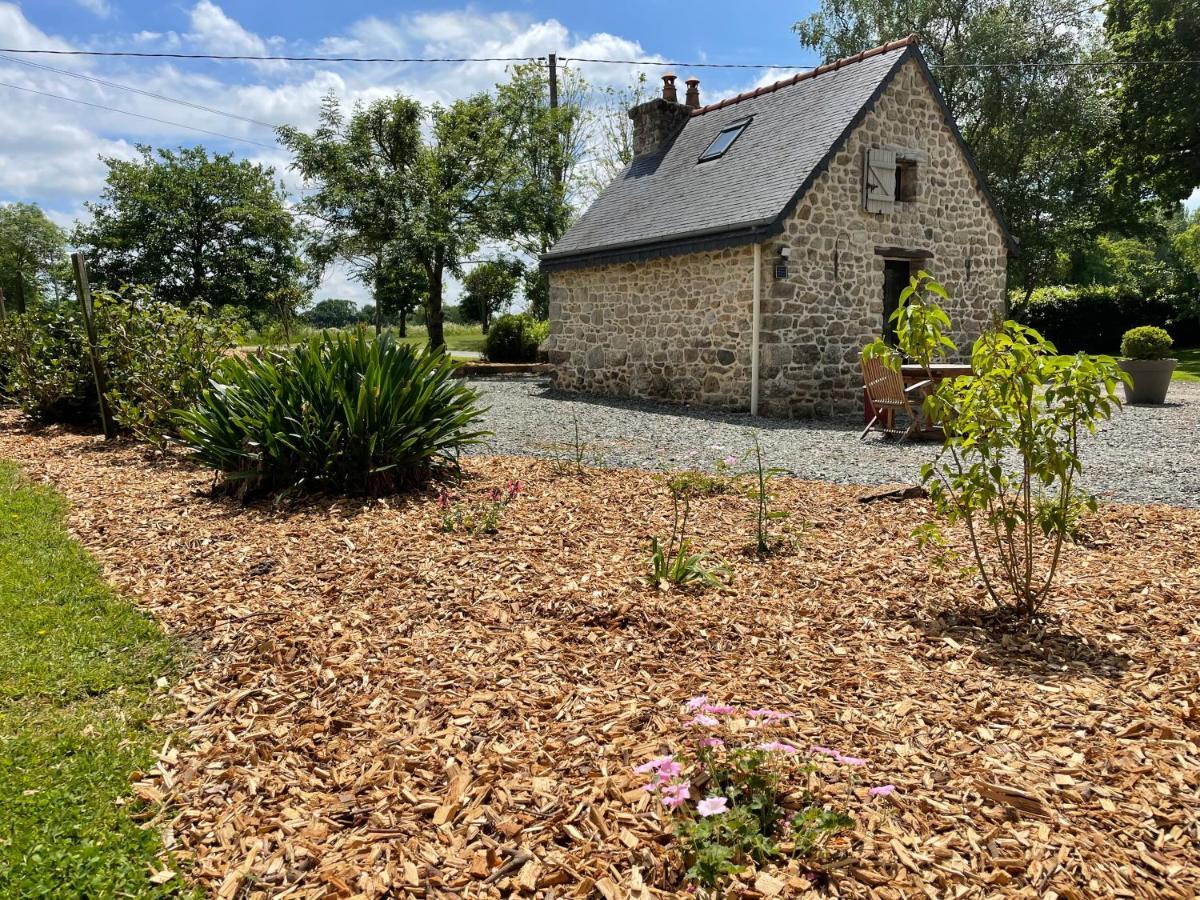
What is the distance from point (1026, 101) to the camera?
74.9ft

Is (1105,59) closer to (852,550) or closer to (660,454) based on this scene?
(660,454)

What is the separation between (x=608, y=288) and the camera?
46.9 ft

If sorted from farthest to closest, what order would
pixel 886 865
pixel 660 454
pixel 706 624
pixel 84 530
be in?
pixel 660 454, pixel 84 530, pixel 706 624, pixel 886 865

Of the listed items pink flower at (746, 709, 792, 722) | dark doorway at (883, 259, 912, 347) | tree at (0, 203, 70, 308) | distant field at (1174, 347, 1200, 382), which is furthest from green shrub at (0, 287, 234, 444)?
tree at (0, 203, 70, 308)

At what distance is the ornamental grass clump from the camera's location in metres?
1.94

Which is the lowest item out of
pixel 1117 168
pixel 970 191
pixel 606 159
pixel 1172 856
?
pixel 1172 856

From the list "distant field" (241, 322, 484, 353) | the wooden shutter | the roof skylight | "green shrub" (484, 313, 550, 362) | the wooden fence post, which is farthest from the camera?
"distant field" (241, 322, 484, 353)

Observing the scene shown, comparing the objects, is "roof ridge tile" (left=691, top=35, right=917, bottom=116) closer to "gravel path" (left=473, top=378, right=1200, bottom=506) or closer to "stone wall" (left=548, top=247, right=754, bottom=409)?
"stone wall" (left=548, top=247, right=754, bottom=409)

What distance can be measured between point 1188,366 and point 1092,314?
464 centimetres

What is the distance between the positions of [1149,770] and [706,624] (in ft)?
5.07

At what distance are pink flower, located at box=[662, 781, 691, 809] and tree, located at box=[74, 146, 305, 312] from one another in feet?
103

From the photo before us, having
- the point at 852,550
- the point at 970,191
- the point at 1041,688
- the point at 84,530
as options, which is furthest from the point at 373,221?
the point at 1041,688

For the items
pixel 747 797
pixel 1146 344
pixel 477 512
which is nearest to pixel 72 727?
pixel 747 797

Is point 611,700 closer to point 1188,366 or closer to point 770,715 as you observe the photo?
point 770,715
